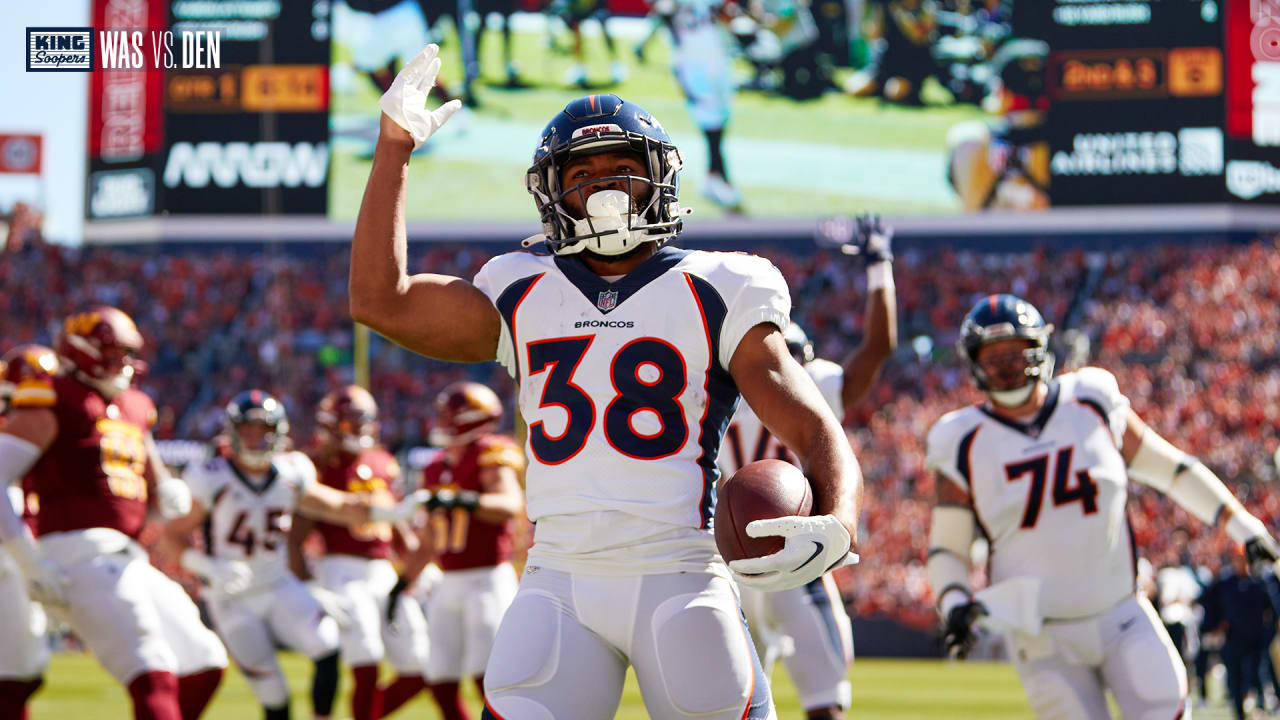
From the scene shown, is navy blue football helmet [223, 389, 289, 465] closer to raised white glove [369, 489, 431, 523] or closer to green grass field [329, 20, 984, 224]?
raised white glove [369, 489, 431, 523]

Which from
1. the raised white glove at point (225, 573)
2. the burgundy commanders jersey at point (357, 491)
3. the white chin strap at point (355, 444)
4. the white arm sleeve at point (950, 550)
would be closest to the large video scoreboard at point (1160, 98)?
the burgundy commanders jersey at point (357, 491)

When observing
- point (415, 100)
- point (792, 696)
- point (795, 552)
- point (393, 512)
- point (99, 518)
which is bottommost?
point (792, 696)

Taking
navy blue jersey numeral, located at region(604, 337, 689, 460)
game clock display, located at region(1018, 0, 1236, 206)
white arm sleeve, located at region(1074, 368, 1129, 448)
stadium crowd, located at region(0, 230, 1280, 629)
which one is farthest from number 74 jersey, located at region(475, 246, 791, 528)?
game clock display, located at region(1018, 0, 1236, 206)

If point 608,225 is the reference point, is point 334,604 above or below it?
below

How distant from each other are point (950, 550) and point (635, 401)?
263cm

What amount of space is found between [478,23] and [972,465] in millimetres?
25651

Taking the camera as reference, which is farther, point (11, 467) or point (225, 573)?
point (225, 573)

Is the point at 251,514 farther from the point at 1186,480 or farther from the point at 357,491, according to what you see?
the point at 1186,480

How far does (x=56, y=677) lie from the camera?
1512cm

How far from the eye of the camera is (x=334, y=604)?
346 inches

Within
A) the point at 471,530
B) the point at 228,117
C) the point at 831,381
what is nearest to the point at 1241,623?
the point at 471,530

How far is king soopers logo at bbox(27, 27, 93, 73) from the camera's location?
5.06 metres

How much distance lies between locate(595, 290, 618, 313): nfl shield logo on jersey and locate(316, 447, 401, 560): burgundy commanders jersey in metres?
5.94

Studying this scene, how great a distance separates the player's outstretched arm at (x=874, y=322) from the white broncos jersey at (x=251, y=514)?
3431mm
